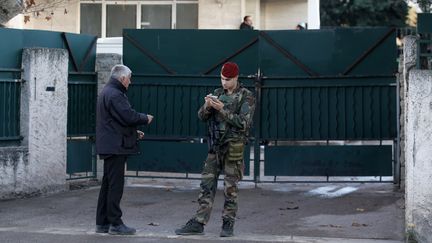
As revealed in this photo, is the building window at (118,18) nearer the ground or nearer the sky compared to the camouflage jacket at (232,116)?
nearer the sky

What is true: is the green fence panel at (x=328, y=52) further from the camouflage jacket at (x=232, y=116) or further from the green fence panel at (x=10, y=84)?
the camouflage jacket at (x=232, y=116)

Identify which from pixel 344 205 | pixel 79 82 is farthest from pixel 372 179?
pixel 79 82

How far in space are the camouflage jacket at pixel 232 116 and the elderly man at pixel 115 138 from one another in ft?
2.50

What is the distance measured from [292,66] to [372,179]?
226 centimetres

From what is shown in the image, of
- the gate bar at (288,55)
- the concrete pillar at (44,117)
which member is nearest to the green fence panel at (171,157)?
the concrete pillar at (44,117)

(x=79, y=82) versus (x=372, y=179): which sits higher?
(x=79, y=82)

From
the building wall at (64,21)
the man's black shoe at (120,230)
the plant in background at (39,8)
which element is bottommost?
the man's black shoe at (120,230)

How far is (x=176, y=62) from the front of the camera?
12.3 m

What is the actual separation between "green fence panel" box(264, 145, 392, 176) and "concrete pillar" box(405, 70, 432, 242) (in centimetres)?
394

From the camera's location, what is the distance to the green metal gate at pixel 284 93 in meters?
11.9

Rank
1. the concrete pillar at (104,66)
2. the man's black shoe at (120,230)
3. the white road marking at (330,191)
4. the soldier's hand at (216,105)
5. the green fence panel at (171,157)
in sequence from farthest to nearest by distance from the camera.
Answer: the concrete pillar at (104,66), the green fence panel at (171,157), the white road marking at (330,191), the man's black shoe at (120,230), the soldier's hand at (216,105)

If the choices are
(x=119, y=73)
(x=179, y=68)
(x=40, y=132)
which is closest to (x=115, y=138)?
(x=119, y=73)

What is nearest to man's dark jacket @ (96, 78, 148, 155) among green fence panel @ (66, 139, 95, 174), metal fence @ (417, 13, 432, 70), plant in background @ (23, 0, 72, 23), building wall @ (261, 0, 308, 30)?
metal fence @ (417, 13, 432, 70)

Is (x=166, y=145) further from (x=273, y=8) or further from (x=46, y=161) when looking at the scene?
(x=273, y=8)
